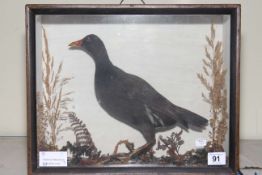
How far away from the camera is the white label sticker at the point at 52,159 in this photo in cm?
69

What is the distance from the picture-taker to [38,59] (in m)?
0.70

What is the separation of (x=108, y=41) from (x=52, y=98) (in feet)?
0.48

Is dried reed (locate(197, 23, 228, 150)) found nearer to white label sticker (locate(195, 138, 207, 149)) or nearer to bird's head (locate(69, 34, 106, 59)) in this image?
white label sticker (locate(195, 138, 207, 149))

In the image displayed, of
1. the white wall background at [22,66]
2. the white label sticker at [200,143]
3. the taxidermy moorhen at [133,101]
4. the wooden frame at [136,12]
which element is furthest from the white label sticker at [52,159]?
the white wall background at [22,66]

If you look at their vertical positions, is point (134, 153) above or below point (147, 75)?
below

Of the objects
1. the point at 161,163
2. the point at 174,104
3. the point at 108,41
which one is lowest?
the point at 161,163

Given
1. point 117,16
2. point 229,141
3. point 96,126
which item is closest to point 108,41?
point 117,16

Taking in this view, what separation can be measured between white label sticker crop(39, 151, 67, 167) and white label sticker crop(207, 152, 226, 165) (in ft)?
0.84

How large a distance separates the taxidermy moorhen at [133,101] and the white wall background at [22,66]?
301mm

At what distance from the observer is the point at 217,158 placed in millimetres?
693

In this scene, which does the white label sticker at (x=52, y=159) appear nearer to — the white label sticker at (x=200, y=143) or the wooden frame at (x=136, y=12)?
the wooden frame at (x=136, y=12)

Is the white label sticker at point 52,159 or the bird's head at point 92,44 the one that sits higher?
the bird's head at point 92,44

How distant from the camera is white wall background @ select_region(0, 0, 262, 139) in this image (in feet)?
3.24

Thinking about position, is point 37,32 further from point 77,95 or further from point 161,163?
point 161,163
